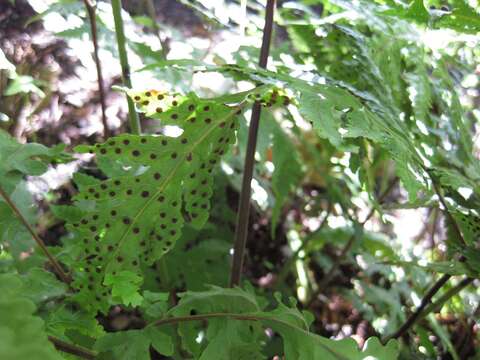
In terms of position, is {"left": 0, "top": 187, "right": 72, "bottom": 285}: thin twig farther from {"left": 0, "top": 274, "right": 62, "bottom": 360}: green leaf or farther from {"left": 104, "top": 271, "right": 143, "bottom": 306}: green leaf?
{"left": 0, "top": 274, "right": 62, "bottom": 360}: green leaf

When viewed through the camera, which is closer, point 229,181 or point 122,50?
point 122,50

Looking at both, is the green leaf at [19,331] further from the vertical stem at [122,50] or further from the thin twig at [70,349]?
the vertical stem at [122,50]

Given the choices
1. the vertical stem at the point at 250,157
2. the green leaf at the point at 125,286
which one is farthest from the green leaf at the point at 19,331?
the vertical stem at the point at 250,157

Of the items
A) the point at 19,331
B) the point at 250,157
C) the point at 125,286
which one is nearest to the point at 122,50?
the point at 250,157

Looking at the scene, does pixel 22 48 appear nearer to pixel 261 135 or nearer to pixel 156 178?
pixel 261 135

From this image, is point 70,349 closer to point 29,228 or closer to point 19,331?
point 29,228

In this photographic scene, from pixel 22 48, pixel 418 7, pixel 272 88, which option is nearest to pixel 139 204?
pixel 272 88
